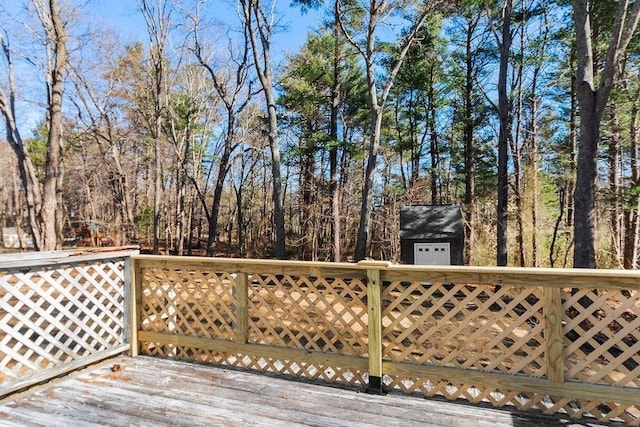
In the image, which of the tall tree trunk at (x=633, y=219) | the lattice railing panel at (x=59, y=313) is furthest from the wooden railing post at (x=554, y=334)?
the tall tree trunk at (x=633, y=219)

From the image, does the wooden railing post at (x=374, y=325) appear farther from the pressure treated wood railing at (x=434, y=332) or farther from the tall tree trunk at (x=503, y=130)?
the tall tree trunk at (x=503, y=130)

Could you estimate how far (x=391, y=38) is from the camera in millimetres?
10961

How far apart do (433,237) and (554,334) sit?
16.1 feet

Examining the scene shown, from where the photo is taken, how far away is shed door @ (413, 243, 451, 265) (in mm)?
6937

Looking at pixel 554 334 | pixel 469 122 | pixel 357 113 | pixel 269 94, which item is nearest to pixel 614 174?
pixel 469 122

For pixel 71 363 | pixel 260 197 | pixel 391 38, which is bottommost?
pixel 71 363

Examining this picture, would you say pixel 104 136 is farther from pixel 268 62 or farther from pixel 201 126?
pixel 268 62

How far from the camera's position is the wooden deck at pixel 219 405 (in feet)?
6.98

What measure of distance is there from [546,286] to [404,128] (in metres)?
13.6

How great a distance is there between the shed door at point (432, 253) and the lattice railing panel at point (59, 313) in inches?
210

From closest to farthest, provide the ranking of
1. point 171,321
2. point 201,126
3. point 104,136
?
1. point 171,321
2. point 104,136
3. point 201,126

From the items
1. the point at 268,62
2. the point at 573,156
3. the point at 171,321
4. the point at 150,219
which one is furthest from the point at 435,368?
the point at 150,219

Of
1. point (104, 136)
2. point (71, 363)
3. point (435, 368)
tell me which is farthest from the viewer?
point (104, 136)

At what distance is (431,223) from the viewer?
716 cm
